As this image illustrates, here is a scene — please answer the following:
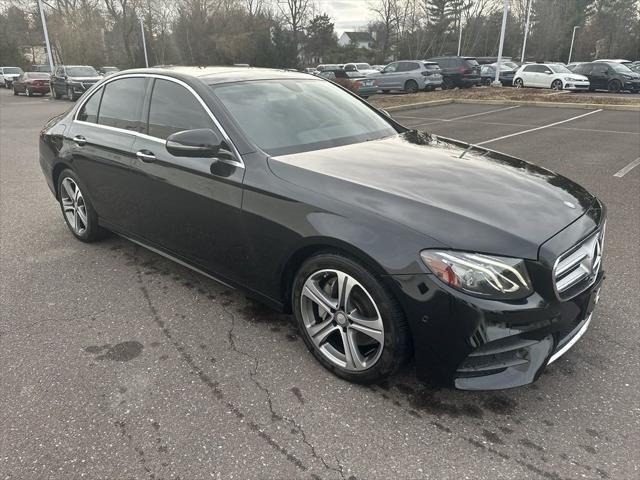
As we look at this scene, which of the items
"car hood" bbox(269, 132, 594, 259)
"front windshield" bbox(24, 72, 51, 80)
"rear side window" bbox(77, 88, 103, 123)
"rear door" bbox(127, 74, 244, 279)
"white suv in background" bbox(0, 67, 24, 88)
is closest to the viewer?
"car hood" bbox(269, 132, 594, 259)

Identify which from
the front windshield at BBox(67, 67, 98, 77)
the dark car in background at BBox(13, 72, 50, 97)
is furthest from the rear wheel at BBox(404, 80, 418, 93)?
the dark car in background at BBox(13, 72, 50, 97)

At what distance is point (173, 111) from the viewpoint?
3.54 meters

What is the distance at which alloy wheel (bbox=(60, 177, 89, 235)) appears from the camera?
4691 millimetres

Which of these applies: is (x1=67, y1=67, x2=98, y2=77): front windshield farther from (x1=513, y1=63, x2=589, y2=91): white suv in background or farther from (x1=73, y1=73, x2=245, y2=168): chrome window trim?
(x1=73, y1=73, x2=245, y2=168): chrome window trim

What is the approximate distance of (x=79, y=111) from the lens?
4.64 m

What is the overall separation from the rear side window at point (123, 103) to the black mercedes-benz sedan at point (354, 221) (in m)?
0.02

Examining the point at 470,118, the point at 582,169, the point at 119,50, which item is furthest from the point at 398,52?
the point at 582,169

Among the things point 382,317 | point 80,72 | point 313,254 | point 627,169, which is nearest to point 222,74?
point 313,254

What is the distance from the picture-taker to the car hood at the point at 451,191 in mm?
2338

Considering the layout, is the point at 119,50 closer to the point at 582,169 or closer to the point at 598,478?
the point at 582,169

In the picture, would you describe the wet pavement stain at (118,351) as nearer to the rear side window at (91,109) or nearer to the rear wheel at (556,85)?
the rear side window at (91,109)

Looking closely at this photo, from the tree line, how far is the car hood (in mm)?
41732

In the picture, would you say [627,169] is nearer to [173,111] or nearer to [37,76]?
[173,111]

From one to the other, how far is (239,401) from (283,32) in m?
46.6
